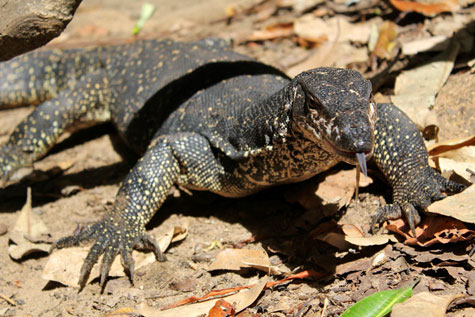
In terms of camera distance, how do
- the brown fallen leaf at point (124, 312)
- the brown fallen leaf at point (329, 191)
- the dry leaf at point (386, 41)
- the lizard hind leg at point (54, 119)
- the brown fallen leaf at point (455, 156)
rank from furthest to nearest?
1. the dry leaf at point (386, 41)
2. the lizard hind leg at point (54, 119)
3. the brown fallen leaf at point (329, 191)
4. the brown fallen leaf at point (455, 156)
5. the brown fallen leaf at point (124, 312)

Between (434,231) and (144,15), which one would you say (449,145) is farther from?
(144,15)

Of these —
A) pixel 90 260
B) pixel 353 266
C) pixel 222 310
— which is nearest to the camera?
pixel 222 310

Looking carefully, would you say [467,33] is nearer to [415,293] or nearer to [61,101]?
[415,293]

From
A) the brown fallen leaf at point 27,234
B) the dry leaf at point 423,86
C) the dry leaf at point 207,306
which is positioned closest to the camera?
the dry leaf at point 207,306

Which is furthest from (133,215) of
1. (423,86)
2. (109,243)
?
(423,86)

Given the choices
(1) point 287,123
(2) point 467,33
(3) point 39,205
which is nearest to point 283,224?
(1) point 287,123

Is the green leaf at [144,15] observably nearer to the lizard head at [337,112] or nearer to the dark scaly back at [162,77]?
the dark scaly back at [162,77]


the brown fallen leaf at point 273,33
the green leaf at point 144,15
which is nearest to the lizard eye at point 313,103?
the brown fallen leaf at point 273,33
